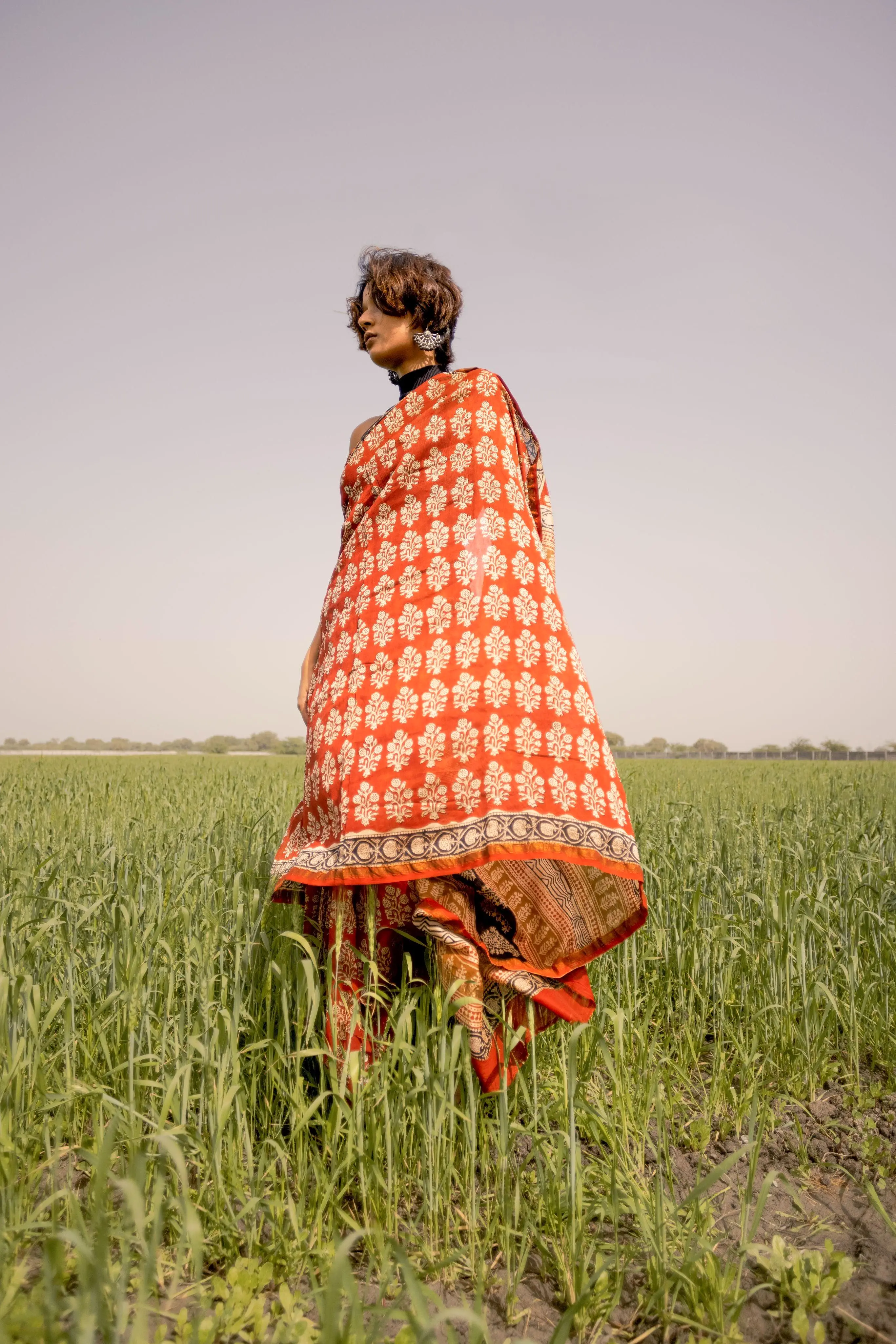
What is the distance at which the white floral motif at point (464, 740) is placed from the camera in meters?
1.86

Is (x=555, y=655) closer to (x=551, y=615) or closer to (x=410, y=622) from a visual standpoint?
(x=551, y=615)

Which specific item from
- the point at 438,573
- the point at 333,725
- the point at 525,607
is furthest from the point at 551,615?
the point at 333,725

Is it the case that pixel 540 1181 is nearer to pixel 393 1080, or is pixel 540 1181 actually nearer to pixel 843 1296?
pixel 393 1080

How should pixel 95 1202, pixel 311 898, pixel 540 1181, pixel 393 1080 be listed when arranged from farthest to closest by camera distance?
pixel 311 898, pixel 393 1080, pixel 540 1181, pixel 95 1202

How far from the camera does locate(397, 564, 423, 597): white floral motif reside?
6.73 feet

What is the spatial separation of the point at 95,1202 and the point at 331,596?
1.61 m

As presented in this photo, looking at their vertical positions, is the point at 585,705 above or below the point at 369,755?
above

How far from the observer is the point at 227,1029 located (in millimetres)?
1584

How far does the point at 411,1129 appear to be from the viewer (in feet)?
5.65

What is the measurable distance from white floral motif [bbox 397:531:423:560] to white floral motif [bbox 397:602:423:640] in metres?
0.13

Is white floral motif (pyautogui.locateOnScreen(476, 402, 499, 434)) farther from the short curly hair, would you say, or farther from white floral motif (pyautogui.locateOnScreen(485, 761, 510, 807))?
white floral motif (pyautogui.locateOnScreen(485, 761, 510, 807))

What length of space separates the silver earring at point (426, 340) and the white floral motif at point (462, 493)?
48cm

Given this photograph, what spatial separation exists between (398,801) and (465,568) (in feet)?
1.98

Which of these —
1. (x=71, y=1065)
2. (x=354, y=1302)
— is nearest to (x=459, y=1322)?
(x=354, y=1302)
